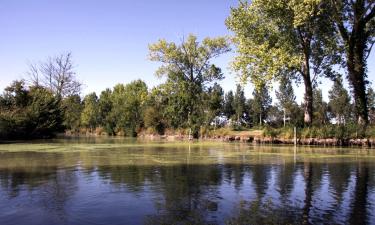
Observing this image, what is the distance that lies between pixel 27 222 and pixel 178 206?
3.04 meters

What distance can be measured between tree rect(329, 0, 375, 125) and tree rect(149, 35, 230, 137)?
29.3 m

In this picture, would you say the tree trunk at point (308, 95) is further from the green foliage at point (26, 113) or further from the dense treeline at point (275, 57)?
the green foliage at point (26, 113)

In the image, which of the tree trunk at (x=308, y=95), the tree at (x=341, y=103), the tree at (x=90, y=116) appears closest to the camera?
the tree trunk at (x=308, y=95)

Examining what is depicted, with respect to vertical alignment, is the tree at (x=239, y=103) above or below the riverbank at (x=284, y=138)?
above

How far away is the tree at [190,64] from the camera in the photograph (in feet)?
211

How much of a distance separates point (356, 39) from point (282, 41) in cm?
654

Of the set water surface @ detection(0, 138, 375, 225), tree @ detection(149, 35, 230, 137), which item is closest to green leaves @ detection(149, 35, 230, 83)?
tree @ detection(149, 35, 230, 137)

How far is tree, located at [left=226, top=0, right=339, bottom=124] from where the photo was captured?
35.5 meters

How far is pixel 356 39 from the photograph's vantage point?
35719 millimetres

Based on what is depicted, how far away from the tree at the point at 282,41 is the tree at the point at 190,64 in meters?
24.3

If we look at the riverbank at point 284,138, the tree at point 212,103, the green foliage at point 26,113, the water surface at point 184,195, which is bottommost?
the water surface at point 184,195

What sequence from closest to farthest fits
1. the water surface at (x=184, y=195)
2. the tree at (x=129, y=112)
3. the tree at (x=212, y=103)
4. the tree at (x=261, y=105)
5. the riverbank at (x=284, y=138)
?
the water surface at (x=184, y=195), the riverbank at (x=284, y=138), the tree at (x=212, y=103), the tree at (x=129, y=112), the tree at (x=261, y=105)

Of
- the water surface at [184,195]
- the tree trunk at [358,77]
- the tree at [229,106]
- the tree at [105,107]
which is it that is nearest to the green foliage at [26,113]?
the water surface at [184,195]

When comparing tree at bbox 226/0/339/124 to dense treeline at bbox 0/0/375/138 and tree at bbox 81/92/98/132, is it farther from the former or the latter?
tree at bbox 81/92/98/132
